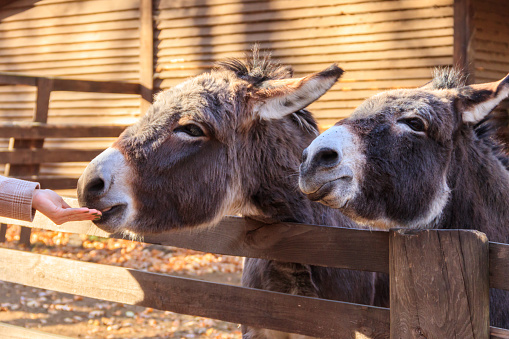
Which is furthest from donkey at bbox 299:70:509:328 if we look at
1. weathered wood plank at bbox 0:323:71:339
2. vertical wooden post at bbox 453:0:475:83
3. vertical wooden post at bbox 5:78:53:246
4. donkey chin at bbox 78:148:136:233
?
vertical wooden post at bbox 5:78:53:246

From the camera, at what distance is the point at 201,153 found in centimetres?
270

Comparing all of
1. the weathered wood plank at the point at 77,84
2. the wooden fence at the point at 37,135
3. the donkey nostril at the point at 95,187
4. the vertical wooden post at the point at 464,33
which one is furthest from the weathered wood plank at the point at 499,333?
the weathered wood plank at the point at 77,84

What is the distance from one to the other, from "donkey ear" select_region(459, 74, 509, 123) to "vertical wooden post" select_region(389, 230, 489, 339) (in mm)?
874

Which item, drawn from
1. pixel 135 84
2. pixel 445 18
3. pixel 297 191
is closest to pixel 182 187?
pixel 297 191

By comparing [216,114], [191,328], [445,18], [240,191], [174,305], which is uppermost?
[445,18]

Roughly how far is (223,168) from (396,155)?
2.90 feet

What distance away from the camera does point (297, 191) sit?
2861 mm

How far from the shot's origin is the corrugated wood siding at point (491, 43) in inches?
316

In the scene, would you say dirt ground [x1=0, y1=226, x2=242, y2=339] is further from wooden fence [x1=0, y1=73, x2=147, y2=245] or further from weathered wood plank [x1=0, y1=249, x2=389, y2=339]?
weathered wood plank [x1=0, y1=249, x2=389, y2=339]

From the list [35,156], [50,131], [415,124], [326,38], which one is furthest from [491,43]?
[35,156]

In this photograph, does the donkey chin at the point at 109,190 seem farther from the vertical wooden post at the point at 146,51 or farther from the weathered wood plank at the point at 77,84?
the vertical wooden post at the point at 146,51

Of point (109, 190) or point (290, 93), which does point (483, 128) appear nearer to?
point (290, 93)

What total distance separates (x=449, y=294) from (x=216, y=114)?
1.41 meters

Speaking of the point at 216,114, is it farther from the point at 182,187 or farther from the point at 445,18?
the point at 445,18
